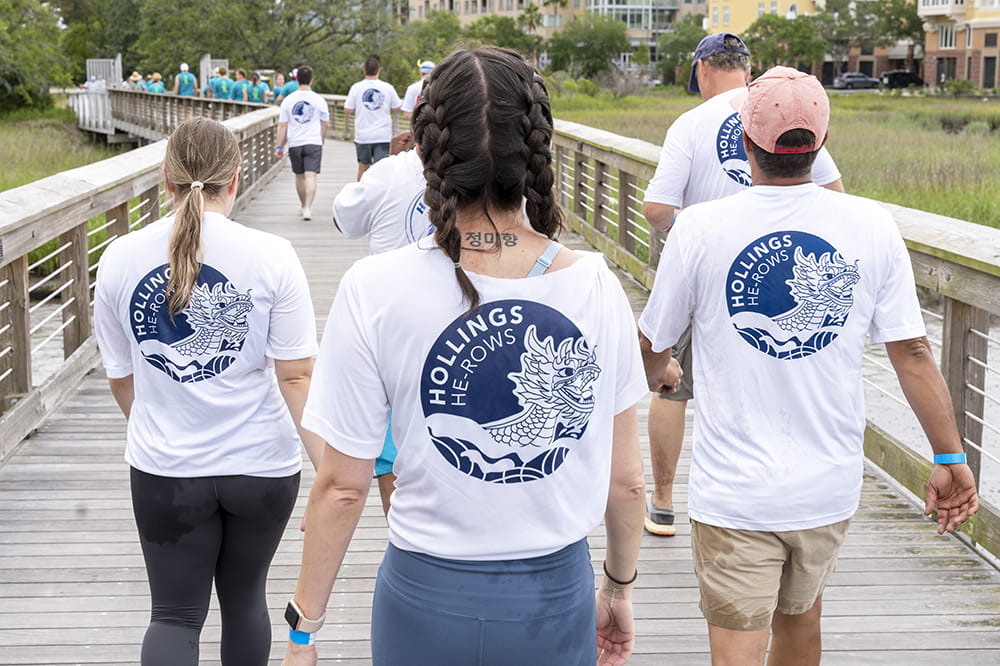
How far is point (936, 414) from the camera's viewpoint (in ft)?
9.09

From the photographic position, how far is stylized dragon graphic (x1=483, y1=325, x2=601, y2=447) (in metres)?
1.87

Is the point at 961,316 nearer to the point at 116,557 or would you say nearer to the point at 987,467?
the point at 116,557

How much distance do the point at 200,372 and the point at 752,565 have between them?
1.24 metres

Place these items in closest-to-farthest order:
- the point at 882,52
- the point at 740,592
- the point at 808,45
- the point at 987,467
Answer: the point at 740,592, the point at 987,467, the point at 808,45, the point at 882,52

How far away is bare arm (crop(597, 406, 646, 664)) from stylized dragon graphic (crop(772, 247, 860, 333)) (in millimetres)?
686

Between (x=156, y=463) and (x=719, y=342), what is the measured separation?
124 cm

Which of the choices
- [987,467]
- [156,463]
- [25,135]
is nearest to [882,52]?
[25,135]

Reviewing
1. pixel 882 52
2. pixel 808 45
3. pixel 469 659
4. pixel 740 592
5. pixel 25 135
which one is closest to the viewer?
pixel 469 659

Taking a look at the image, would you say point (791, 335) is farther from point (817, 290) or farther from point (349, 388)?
point (349, 388)

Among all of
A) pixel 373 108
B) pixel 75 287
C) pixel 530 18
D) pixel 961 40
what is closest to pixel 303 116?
pixel 373 108

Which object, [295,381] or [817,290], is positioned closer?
[817,290]

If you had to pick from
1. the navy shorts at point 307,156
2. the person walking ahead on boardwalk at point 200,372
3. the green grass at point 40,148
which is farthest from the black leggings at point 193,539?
the green grass at point 40,148

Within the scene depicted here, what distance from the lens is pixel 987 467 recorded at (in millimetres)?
8664

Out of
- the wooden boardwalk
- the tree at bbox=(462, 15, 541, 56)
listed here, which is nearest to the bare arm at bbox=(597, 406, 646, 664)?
the wooden boardwalk
